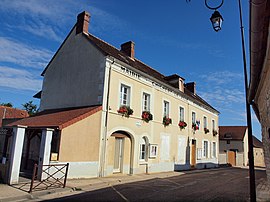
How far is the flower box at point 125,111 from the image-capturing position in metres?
12.6

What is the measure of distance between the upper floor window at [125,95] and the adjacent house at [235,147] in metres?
21.7

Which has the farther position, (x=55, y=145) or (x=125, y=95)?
(x=125, y=95)

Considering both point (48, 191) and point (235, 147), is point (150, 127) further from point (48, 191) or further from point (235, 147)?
point (235, 147)

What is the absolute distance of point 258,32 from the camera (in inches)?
114

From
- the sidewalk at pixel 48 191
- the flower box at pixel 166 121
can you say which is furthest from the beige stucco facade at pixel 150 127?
the sidewalk at pixel 48 191

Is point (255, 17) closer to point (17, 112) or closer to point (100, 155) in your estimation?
point (100, 155)

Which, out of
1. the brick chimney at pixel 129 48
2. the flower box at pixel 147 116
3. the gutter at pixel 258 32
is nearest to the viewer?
the gutter at pixel 258 32

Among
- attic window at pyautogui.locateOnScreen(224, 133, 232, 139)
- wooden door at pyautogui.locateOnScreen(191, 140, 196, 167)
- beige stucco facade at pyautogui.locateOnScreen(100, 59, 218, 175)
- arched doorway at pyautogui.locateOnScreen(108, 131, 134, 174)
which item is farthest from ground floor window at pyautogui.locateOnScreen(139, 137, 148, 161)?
attic window at pyautogui.locateOnScreen(224, 133, 232, 139)

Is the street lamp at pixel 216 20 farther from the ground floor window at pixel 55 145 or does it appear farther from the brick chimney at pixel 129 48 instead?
the brick chimney at pixel 129 48

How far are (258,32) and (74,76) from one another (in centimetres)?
1209

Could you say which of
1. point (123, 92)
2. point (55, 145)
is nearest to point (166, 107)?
point (123, 92)

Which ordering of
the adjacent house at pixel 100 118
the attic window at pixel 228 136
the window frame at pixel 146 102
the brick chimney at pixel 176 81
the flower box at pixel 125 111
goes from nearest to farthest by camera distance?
Answer: the adjacent house at pixel 100 118
the flower box at pixel 125 111
the window frame at pixel 146 102
the brick chimney at pixel 176 81
the attic window at pixel 228 136

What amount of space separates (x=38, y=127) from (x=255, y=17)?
9.45 meters

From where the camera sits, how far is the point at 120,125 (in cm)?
1260
